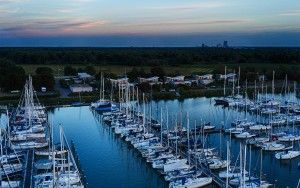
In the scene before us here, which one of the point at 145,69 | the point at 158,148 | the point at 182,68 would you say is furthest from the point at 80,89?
the point at 182,68

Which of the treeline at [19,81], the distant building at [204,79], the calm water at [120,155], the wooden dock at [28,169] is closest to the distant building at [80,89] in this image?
the treeline at [19,81]

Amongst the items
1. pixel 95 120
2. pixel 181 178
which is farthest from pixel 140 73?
pixel 181 178

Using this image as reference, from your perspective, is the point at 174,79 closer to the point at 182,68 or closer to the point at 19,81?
the point at 19,81

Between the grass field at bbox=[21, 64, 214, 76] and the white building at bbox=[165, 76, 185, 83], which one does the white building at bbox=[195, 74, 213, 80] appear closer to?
the white building at bbox=[165, 76, 185, 83]

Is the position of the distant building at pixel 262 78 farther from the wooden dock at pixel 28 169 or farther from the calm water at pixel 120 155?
the wooden dock at pixel 28 169

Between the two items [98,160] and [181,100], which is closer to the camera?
[98,160]

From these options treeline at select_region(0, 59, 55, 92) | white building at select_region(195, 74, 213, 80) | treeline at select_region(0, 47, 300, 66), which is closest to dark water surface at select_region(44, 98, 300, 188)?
treeline at select_region(0, 59, 55, 92)

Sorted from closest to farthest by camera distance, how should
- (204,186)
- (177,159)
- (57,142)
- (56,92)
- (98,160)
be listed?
1. (204,186)
2. (177,159)
3. (98,160)
4. (57,142)
5. (56,92)

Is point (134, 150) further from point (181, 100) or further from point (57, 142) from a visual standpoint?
point (181, 100)
